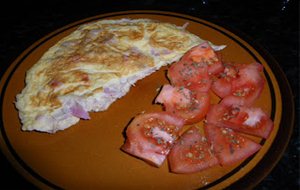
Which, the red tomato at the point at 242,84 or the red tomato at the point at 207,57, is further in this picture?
the red tomato at the point at 207,57

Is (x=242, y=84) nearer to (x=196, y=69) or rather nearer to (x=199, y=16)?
(x=196, y=69)

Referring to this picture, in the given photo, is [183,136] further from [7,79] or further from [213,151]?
[7,79]

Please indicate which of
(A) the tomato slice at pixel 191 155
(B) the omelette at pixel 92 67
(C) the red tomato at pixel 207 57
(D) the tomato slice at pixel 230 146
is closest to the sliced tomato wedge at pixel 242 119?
(D) the tomato slice at pixel 230 146

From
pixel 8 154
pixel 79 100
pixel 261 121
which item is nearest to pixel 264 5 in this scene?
pixel 261 121

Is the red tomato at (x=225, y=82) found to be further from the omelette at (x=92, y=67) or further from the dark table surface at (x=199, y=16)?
the dark table surface at (x=199, y=16)

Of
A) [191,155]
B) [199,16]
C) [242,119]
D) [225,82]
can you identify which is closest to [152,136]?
[191,155]

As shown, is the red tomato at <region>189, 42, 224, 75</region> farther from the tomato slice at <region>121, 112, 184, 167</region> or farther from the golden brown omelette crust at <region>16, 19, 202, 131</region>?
the tomato slice at <region>121, 112, 184, 167</region>

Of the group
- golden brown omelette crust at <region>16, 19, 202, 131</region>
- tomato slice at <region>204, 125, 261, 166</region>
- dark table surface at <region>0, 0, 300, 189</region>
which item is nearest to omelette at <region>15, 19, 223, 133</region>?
golden brown omelette crust at <region>16, 19, 202, 131</region>
